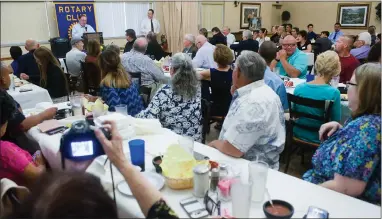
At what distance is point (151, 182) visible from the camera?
4.56 ft

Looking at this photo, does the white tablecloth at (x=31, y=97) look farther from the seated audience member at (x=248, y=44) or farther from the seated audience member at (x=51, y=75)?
the seated audience member at (x=248, y=44)

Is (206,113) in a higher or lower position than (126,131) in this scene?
lower

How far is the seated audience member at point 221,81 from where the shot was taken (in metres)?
3.38

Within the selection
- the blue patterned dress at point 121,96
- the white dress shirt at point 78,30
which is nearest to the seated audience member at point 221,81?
the blue patterned dress at point 121,96

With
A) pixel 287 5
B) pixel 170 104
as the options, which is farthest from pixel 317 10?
pixel 170 104

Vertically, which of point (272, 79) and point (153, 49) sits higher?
point (153, 49)

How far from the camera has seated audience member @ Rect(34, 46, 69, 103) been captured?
353cm

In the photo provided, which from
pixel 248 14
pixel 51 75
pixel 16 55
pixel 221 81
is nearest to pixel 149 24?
pixel 248 14

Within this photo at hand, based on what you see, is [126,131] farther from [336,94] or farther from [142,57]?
[142,57]

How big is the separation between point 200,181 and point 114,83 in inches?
67.9

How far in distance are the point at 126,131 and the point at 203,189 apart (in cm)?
78

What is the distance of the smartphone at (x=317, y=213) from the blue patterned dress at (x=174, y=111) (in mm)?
1381

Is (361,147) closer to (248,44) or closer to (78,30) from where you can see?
(248,44)

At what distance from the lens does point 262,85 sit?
1890mm
